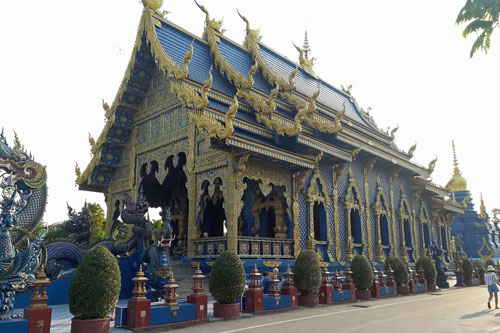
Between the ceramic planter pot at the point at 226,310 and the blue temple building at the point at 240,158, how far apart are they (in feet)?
11.4

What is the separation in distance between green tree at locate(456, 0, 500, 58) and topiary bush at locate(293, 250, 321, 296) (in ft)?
20.6

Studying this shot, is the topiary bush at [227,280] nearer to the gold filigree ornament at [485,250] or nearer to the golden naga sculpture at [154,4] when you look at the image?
the golden naga sculpture at [154,4]

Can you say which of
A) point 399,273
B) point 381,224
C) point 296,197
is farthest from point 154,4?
point 381,224

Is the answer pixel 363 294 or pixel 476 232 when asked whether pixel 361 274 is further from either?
pixel 476 232

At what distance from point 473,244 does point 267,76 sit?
103 ft

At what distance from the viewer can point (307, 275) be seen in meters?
10.3

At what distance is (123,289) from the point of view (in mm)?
11523

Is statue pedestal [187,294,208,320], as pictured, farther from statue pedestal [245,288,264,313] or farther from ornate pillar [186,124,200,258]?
ornate pillar [186,124,200,258]

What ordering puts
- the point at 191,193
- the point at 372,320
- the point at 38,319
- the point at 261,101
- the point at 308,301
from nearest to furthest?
the point at 38,319, the point at 372,320, the point at 308,301, the point at 191,193, the point at 261,101

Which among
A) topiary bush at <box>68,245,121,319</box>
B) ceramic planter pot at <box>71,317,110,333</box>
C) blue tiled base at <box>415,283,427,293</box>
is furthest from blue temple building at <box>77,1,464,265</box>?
Answer: ceramic planter pot at <box>71,317,110,333</box>

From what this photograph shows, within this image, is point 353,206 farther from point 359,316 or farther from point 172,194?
point 359,316

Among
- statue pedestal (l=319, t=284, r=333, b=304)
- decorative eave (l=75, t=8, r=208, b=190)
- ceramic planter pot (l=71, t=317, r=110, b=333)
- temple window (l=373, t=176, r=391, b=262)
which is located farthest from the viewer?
temple window (l=373, t=176, r=391, b=262)

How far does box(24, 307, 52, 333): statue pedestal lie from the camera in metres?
5.70

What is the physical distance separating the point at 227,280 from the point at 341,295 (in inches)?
175
